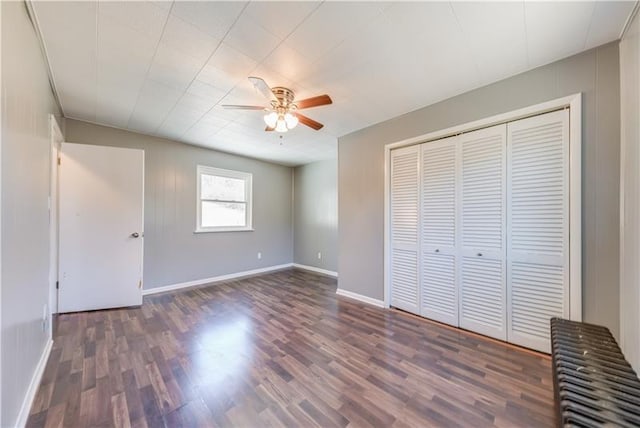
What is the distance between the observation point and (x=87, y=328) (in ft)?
8.23

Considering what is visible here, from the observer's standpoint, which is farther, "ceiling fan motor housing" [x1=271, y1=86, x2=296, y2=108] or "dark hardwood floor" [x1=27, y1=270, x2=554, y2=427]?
"ceiling fan motor housing" [x1=271, y1=86, x2=296, y2=108]

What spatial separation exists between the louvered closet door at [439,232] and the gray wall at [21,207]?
318cm

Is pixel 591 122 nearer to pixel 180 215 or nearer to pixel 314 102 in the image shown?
pixel 314 102

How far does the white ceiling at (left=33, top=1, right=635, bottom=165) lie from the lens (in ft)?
4.94

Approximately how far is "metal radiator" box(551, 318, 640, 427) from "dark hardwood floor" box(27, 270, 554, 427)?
404 millimetres

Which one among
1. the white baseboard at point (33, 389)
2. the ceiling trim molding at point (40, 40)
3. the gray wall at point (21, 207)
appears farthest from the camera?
the ceiling trim molding at point (40, 40)

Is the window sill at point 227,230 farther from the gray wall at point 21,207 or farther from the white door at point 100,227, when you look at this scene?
the gray wall at point 21,207

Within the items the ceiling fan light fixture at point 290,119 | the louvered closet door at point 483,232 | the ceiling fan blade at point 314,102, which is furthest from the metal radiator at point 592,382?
the ceiling fan light fixture at point 290,119

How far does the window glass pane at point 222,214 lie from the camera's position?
4.46 metres

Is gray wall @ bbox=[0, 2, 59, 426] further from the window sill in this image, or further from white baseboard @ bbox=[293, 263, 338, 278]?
white baseboard @ bbox=[293, 263, 338, 278]

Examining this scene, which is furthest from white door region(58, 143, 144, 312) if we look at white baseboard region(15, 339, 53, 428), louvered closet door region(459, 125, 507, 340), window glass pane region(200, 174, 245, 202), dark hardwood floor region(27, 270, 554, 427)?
louvered closet door region(459, 125, 507, 340)

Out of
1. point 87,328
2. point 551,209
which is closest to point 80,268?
point 87,328

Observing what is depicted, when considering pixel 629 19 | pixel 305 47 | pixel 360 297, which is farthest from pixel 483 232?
pixel 305 47

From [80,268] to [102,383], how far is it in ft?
6.13
